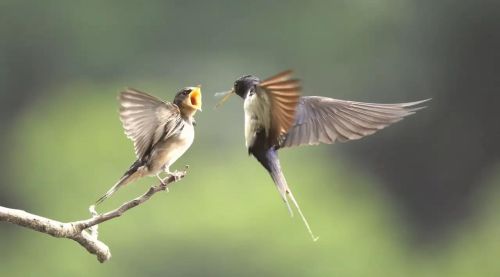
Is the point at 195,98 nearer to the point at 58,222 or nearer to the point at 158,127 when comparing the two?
the point at 158,127

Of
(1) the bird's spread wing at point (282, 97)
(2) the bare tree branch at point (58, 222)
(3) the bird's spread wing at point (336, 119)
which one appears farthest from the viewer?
(3) the bird's spread wing at point (336, 119)

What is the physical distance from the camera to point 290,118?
947mm

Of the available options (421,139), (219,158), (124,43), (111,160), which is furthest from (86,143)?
(421,139)

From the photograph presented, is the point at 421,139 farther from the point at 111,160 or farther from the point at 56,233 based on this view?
the point at 56,233

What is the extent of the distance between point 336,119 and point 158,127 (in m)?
0.23

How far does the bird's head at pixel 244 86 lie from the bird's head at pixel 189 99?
0.13 ft

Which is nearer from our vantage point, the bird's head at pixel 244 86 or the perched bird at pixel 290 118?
the perched bird at pixel 290 118

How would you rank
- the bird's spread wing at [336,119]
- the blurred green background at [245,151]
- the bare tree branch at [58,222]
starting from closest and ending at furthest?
the bare tree branch at [58,222] < the bird's spread wing at [336,119] < the blurred green background at [245,151]

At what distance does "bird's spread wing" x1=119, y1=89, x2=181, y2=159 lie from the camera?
1.04 metres

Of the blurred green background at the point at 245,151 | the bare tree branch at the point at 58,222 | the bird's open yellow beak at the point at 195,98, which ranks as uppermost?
the bird's open yellow beak at the point at 195,98

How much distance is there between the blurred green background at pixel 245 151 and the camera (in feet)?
18.5

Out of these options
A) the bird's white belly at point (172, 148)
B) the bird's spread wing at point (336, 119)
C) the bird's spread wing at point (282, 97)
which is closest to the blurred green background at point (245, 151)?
the bird's spread wing at point (336, 119)

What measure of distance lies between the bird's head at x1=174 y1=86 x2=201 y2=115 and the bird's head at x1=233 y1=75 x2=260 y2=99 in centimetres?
4

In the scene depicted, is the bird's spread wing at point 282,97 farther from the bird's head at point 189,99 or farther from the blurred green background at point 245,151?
the blurred green background at point 245,151
